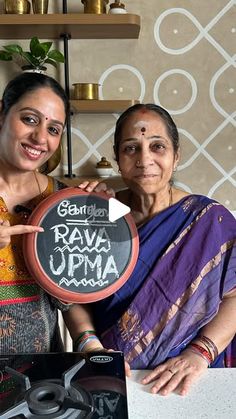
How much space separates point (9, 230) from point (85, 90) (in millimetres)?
1298

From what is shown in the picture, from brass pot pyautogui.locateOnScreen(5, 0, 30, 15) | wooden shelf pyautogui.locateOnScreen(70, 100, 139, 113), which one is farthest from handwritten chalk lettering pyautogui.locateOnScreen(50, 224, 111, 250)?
brass pot pyautogui.locateOnScreen(5, 0, 30, 15)

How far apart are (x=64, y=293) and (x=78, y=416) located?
1.09 ft

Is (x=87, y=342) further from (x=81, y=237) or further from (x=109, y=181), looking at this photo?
(x=109, y=181)

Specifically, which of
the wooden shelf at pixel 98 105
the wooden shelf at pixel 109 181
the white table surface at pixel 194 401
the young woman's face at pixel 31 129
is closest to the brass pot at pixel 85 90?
the wooden shelf at pixel 98 105

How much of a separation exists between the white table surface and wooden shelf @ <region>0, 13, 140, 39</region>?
158 cm

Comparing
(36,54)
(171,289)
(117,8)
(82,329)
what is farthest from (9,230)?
(117,8)

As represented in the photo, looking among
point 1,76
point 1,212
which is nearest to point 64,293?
point 1,212

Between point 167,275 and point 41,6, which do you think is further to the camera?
point 41,6

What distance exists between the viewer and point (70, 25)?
2.02 m

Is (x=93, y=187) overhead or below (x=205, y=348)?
overhead

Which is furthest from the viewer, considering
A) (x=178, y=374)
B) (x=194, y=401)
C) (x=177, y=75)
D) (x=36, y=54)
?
(x=177, y=75)

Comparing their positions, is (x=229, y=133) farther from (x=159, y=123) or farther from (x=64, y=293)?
(x=64, y=293)

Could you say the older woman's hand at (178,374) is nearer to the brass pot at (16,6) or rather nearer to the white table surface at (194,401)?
the white table surface at (194,401)

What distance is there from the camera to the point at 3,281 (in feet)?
3.41
